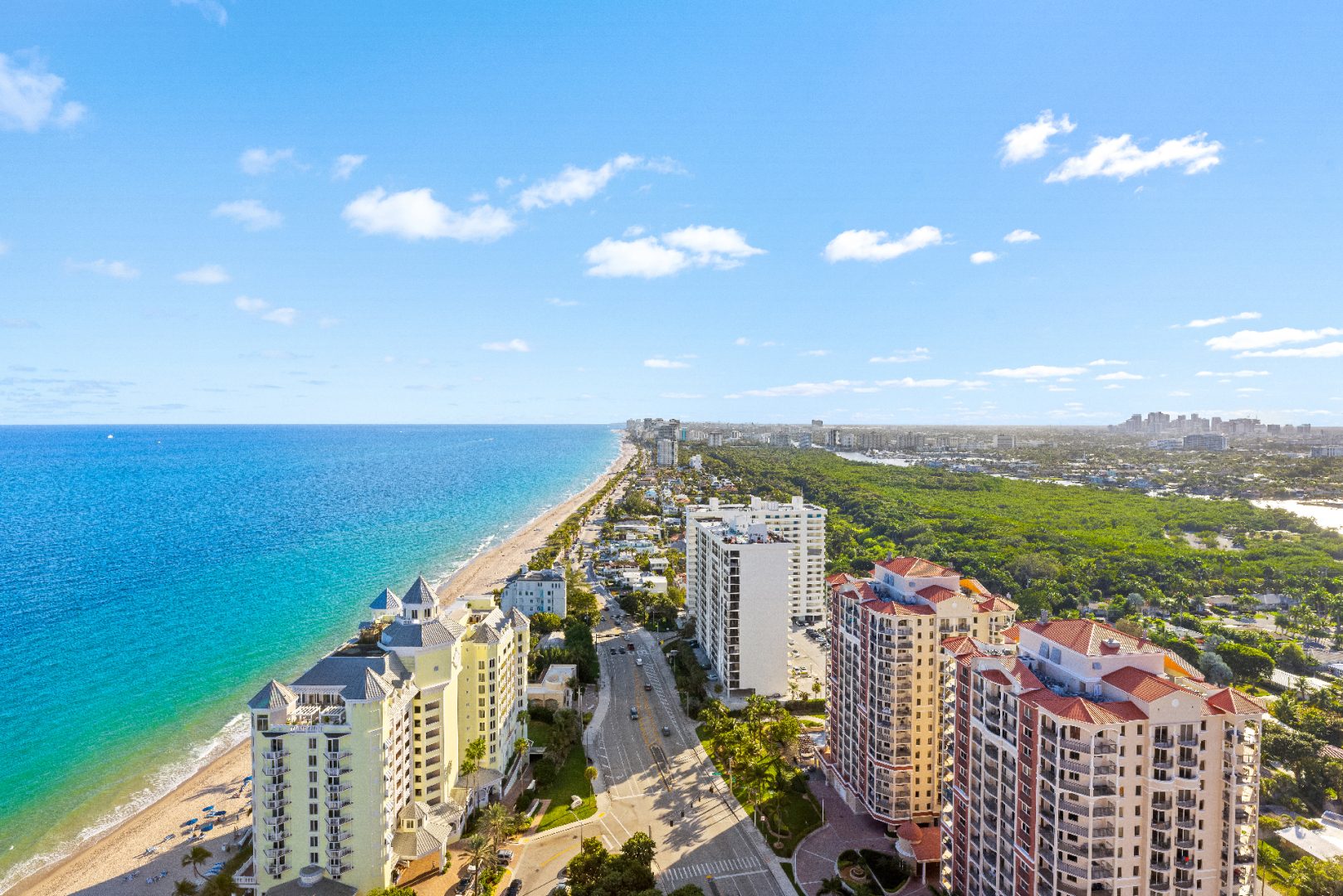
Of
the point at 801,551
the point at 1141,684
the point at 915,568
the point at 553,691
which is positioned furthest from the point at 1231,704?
the point at 801,551

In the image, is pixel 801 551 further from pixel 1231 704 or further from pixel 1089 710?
pixel 1231 704

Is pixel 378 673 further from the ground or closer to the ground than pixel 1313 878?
further from the ground

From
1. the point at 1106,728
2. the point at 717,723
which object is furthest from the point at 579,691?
the point at 1106,728

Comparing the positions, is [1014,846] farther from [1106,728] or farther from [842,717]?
[842,717]

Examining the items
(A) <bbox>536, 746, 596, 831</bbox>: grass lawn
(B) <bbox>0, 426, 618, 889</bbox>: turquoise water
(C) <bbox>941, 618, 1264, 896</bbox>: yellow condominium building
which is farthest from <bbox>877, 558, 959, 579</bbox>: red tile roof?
(B) <bbox>0, 426, 618, 889</bbox>: turquoise water

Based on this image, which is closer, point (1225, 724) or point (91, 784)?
point (1225, 724)
